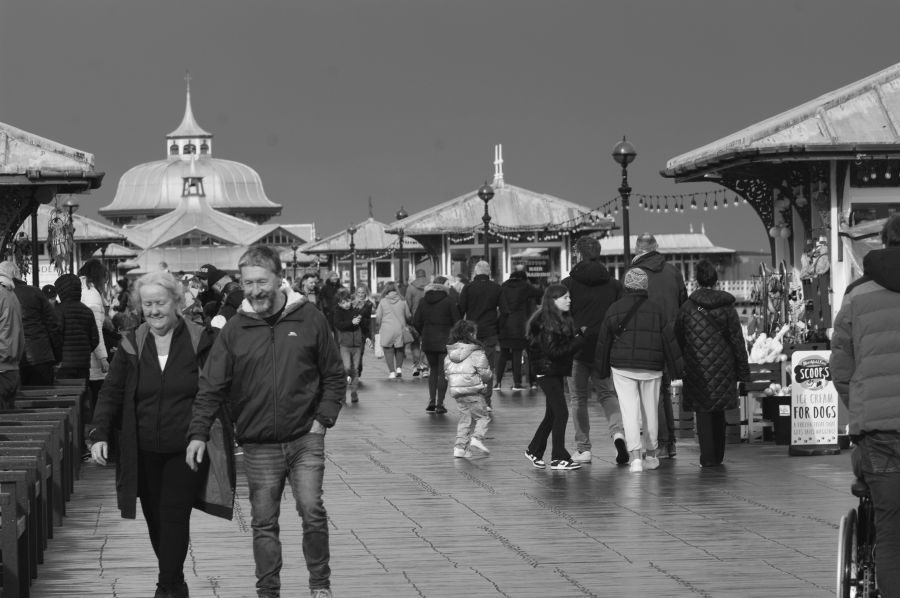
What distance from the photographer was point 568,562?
9.13 meters

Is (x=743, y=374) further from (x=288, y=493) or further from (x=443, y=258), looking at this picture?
(x=443, y=258)

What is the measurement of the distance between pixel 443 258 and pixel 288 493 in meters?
40.2

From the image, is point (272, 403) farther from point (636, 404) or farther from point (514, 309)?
point (514, 309)

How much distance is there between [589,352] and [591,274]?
1117 mm

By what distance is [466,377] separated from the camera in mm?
14320

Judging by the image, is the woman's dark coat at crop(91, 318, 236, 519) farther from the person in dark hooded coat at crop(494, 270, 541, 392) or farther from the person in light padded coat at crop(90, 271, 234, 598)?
the person in dark hooded coat at crop(494, 270, 541, 392)

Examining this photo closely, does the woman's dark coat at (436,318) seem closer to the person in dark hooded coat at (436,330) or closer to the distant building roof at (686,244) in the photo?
the person in dark hooded coat at (436,330)

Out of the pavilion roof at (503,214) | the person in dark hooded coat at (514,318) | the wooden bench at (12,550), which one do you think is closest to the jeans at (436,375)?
the person in dark hooded coat at (514,318)

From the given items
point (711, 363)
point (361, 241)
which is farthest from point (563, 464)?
point (361, 241)

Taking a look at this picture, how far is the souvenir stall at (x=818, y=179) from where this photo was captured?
17.5 m

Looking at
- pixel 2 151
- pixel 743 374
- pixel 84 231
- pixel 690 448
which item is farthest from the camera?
pixel 84 231

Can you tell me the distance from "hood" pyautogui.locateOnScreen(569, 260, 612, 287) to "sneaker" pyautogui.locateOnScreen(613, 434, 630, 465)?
173cm

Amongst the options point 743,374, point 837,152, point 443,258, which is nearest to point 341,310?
point 837,152

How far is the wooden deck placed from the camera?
8.55m
